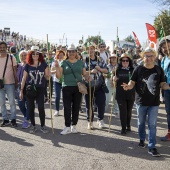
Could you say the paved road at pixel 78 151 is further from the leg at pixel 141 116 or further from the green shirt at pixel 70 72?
the green shirt at pixel 70 72

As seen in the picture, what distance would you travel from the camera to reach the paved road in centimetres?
427

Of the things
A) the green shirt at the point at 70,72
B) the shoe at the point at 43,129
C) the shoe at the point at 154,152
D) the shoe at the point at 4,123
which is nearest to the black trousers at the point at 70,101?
the green shirt at the point at 70,72

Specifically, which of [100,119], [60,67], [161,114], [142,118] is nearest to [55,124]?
[100,119]

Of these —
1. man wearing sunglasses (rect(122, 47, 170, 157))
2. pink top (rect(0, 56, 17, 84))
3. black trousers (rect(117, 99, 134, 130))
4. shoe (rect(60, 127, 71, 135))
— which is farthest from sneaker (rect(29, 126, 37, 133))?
man wearing sunglasses (rect(122, 47, 170, 157))

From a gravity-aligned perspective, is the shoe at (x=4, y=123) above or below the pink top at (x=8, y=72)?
below

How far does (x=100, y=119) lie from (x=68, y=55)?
186cm

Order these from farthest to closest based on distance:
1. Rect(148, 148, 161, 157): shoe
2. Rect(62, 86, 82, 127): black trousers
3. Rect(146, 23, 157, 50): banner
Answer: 1. Rect(146, 23, 157, 50): banner
2. Rect(62, 86, 82, 127): black trousers
3. Rect(148, 148, 161, 157): shoe

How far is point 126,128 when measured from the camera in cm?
634

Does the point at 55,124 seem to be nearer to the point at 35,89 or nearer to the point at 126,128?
the point at 35,89

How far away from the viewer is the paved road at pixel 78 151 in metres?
4.27

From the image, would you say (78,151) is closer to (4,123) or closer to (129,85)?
(129,85)

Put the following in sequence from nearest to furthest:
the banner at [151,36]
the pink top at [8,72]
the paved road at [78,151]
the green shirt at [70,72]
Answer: the paved road at [78,151], the green shirt at [70,72], the pink top at [8,72], the banner at [151,36]

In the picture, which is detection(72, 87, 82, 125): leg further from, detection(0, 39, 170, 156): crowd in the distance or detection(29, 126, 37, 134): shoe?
detection(29, 126, 37, 134): shoe

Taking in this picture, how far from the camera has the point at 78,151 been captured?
16.1ft
